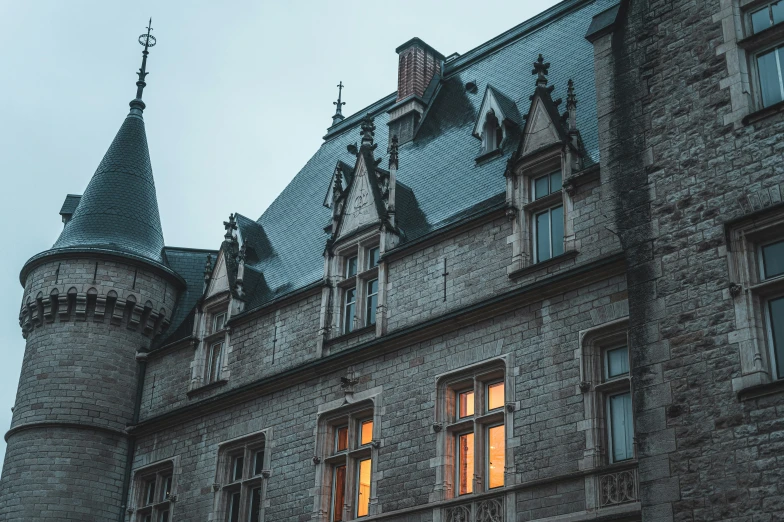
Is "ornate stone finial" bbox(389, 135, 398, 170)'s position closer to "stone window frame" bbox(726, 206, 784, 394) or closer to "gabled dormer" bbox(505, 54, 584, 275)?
"gabled dormer" bbox(505, 54, 584, 275)

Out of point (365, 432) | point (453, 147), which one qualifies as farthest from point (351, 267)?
point (365, 432)

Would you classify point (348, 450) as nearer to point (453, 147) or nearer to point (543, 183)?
point (543, 183)

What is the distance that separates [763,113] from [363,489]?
9.01 metres

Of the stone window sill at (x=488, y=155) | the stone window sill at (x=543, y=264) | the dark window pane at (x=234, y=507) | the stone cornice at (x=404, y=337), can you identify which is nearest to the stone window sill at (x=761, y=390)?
the stone cornice at (x=404, y=337)

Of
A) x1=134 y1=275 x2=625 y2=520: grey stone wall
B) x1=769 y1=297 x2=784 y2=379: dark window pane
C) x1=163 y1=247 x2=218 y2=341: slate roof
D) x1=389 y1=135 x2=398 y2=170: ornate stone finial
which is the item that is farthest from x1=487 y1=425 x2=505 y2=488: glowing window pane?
x1=163 y1=247 x2=218 y2=341: slate roof

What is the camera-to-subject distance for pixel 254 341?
2138cm

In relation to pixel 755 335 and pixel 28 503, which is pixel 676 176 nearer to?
pixel 755 335

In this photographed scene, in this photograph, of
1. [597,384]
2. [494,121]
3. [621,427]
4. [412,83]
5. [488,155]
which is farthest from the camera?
[412,83]

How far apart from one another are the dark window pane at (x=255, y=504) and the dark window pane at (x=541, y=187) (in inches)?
292

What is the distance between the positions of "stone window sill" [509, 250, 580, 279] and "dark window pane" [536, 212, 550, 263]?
0.32 metres

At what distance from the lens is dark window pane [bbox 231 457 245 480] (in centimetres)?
2055

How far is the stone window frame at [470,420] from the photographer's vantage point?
623 inches

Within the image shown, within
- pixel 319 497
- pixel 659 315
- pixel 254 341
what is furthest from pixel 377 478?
pixel 659 315

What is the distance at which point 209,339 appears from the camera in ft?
74.1
